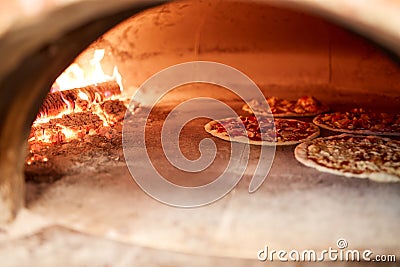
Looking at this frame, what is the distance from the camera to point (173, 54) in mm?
4543

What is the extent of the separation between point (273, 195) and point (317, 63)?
2624 mm

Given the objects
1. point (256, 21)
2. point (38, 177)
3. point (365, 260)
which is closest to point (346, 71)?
point (256, 21)

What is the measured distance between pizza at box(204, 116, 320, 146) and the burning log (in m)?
1.13

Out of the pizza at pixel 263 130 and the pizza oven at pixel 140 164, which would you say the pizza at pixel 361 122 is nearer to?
the pizza at pixel 263 130

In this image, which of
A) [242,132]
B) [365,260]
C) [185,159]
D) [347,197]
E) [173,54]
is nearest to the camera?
[365,260]

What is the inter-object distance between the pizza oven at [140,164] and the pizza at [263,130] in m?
0.08

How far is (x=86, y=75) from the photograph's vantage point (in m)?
4.10

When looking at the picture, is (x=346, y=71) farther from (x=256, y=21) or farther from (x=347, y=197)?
(x=347, y=197)

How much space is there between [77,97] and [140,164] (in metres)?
1.32

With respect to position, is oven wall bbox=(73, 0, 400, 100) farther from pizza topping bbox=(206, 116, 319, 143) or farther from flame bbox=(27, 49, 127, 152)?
pizza topping bbox=(206, 116, 319, 143)

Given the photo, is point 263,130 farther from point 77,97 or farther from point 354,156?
point 77,97

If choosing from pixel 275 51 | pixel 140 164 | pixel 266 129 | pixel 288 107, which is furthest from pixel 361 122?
pixel 140 164

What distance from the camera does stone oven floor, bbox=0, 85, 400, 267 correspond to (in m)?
2.08

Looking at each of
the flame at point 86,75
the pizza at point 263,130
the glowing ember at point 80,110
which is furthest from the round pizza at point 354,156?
the flame at point 86,75
